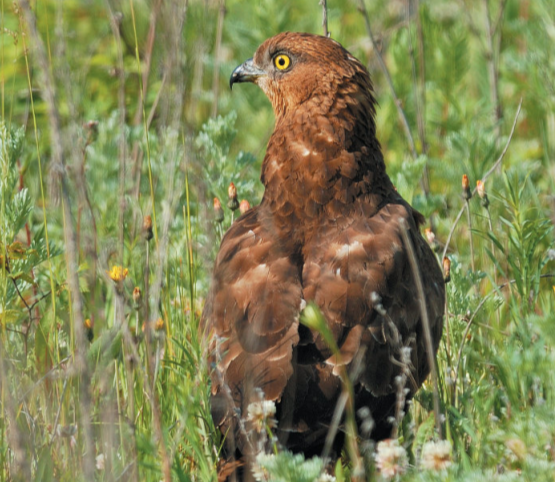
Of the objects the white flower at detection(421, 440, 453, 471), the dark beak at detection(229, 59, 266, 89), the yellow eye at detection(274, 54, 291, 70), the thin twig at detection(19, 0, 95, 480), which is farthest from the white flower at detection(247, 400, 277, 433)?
the dark beak at detection(229, 59, 266, 89)

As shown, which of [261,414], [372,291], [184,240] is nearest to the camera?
[261,414]

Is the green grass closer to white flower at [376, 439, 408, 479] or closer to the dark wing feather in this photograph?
white flower at [376, 439, 408, 479]

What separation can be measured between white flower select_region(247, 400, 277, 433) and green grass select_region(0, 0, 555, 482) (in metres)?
0.20

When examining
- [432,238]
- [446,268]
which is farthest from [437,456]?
[432,238]

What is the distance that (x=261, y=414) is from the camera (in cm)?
278

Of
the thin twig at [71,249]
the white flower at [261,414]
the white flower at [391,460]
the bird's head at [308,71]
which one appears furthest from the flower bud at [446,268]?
the thin twig at [71,249]

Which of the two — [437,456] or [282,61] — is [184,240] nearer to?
[282,61]

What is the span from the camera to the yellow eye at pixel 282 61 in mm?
4035

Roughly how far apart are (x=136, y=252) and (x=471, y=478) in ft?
7.53

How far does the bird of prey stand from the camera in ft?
9.76

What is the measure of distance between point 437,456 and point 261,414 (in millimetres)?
619

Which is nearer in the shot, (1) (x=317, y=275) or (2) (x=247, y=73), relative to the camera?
(1) (x=317, y=275)

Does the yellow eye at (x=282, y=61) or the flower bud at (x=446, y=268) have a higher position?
the yellow eye at (x=282, y=61)

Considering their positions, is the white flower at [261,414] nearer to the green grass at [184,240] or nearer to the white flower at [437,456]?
the green grass at [184,240]
